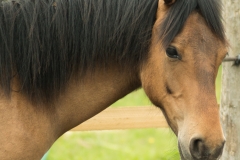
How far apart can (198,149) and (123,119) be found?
217cm

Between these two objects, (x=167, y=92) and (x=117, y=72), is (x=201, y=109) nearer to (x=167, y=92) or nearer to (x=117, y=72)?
(x=167, y=92)

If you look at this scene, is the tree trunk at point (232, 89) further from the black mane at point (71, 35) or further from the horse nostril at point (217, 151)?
the horse nostril at point (217, 151)

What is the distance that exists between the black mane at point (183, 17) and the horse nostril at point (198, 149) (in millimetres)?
639

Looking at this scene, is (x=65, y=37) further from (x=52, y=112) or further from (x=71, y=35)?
(x=52, y=112)

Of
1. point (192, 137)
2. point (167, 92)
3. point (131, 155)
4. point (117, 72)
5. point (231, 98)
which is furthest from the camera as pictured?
point (131, 155)

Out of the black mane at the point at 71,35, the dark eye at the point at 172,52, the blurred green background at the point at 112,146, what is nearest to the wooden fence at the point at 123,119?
the black mane at the point at 71,35

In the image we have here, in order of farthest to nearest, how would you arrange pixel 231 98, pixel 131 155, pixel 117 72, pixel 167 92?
pixel 131 155, pixel 231 98, pixel 117 72, pixel 167 92

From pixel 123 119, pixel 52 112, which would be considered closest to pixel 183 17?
pixel 52 112

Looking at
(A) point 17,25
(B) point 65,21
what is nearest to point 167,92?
(B) point 65,21

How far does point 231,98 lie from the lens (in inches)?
163

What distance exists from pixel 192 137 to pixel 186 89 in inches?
12.5

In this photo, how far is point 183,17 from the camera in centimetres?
304

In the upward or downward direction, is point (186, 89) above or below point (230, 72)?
above

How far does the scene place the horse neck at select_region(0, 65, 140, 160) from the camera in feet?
9.81
